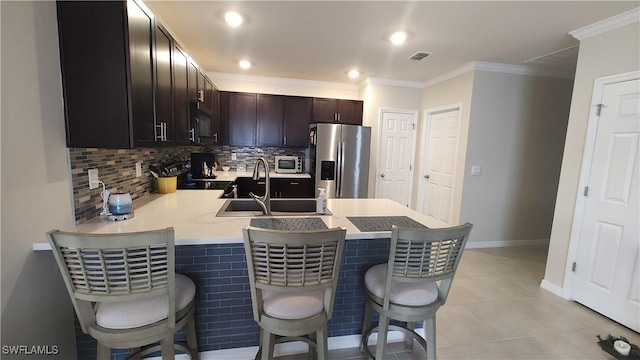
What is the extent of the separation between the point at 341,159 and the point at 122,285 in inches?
133

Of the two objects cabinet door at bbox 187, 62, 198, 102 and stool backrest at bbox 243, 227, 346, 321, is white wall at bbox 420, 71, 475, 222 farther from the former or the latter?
cabinet door at bbox 187, 62, 198, 102

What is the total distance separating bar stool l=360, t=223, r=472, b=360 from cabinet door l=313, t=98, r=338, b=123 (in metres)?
3.49

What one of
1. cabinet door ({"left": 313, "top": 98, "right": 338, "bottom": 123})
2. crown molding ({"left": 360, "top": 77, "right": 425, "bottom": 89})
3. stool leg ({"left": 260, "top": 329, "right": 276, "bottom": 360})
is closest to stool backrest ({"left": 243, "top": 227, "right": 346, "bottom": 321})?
stool leg ({"left": 260, "top": 329, "right": 276, "bottom": 360})

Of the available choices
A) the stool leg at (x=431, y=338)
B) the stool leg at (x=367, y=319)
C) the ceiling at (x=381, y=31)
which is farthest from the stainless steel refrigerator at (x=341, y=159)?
the stool leg at (x=431, y=338)

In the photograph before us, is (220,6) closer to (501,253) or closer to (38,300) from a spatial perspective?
(38,300)

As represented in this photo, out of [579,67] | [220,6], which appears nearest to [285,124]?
[220,6]

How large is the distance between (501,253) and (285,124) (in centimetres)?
368

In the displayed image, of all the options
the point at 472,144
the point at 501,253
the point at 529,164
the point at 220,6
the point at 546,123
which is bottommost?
the point at 501,253

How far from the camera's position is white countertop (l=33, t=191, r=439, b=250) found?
1384 mm

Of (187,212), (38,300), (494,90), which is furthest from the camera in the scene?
(494,90)

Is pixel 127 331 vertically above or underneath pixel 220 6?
underneath

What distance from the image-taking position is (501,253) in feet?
11.8

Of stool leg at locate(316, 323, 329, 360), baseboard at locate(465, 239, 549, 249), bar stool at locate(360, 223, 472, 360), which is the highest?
bar stool at locate(360, 223, 472, 360)

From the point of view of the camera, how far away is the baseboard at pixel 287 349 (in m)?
1.64
